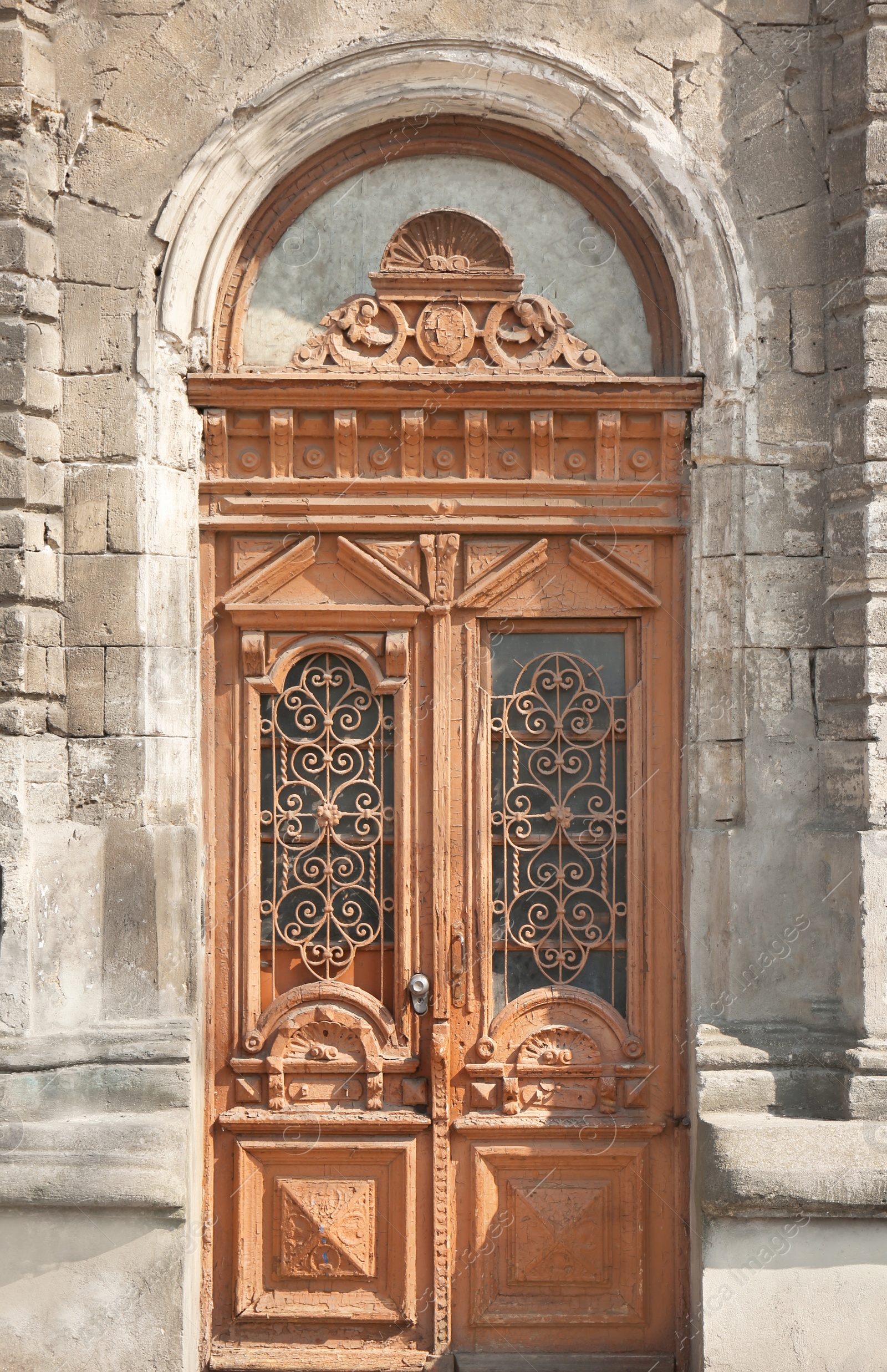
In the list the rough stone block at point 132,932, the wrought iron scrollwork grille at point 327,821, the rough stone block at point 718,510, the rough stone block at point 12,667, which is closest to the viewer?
the rough stone block at point 12,667

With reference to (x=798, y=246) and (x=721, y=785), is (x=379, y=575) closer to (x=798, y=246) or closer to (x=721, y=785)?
(x=721, y=785)

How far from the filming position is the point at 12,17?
411 centimetres

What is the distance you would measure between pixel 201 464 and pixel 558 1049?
8.39ft

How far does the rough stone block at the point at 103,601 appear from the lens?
A: 415 cm

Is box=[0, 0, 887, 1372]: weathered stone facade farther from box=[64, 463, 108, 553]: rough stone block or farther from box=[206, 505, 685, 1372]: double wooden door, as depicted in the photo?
box=[206, 505, 685, 1372]: double wooden door

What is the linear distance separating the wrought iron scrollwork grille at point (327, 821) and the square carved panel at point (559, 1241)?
0.93m

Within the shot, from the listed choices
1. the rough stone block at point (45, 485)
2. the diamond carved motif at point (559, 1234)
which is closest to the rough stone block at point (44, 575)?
the rough stone block at point (45, 485)

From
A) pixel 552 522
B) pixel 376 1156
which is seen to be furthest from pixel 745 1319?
pixel 552 522

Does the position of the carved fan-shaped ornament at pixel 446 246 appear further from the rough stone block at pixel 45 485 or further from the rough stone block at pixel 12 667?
the rough stone block at pixel 12 667

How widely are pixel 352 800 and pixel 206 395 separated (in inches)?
63.3

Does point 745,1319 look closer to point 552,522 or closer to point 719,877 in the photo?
point 719,877

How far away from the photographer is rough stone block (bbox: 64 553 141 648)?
4152 millimetres

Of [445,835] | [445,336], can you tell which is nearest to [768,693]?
[445,835]

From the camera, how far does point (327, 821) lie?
4320 millimetres
